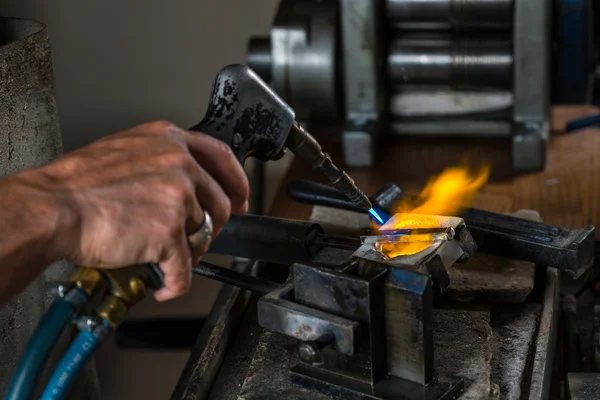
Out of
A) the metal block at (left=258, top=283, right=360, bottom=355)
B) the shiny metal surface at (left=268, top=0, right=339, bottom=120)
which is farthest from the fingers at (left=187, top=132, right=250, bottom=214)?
the shiny metal surface at (left=268, top=0, right=339, bottom=120)

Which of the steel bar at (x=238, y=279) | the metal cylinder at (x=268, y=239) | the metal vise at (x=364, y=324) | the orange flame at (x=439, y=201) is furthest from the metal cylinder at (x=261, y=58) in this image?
the metal vise at (x=364, y=324)

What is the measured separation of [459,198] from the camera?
123cm

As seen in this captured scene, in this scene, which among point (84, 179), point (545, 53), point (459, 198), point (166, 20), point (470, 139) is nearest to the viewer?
point (84, 179)

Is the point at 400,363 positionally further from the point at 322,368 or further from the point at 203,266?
the point at 203,266

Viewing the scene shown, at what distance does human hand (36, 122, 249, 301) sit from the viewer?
0.69 m

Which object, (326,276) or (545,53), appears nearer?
(326,276)

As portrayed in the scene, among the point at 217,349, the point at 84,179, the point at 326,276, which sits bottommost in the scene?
the point at 217,349

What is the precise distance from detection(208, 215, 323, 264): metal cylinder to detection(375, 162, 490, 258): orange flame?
0.37 ft

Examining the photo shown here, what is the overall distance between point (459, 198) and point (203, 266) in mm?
411

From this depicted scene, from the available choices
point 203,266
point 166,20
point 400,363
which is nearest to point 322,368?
point 400,363

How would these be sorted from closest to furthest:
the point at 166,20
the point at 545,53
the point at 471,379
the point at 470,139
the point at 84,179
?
the point at 84,179 → the point at 471,379 → the point at 545,53 → the point at 470,139 → the point at 166,20

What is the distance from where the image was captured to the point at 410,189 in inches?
53.7

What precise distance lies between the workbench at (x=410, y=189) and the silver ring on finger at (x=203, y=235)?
0.17m

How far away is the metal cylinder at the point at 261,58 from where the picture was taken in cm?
142
